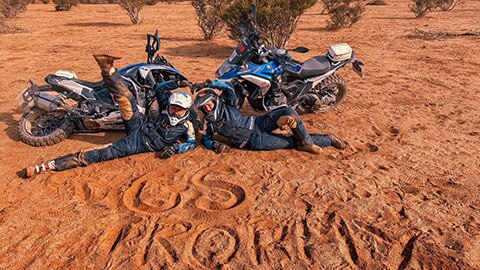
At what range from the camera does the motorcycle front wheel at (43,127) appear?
16.8 ft

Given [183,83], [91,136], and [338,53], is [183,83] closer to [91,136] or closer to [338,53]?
[91,136]

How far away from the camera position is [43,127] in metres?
5.29

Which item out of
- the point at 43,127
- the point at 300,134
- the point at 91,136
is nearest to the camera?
the point at 300,134

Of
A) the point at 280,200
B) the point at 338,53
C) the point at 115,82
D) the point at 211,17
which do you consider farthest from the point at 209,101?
the point at 211,17

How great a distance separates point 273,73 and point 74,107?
110 inches

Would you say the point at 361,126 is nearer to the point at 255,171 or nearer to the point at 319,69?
the point at 319,69

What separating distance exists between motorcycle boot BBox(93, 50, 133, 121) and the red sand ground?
2.13ft

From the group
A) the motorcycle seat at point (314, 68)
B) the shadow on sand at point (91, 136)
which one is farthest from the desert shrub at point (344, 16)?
the shadow on sand at point (91, 136)

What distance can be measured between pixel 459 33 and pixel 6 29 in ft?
52.3

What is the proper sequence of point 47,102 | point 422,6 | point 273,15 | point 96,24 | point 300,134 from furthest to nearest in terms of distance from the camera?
1. point 422,6
2. point 96,24
3. point 273,15
4. point 47,102
5. point 300,134

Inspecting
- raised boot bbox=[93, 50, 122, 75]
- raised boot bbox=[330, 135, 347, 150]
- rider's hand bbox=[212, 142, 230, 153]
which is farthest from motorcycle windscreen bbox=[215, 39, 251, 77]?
raised boot bbox=[330, 135, 347, 150]

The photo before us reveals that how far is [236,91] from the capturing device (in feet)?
17.8

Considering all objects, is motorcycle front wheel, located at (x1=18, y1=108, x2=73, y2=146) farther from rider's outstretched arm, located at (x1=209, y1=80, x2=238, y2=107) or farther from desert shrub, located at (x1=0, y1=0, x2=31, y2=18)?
desert shrub, located at (x1=0, y1=0, x2=31, y2=18)

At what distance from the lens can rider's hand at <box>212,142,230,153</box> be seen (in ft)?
16.1
